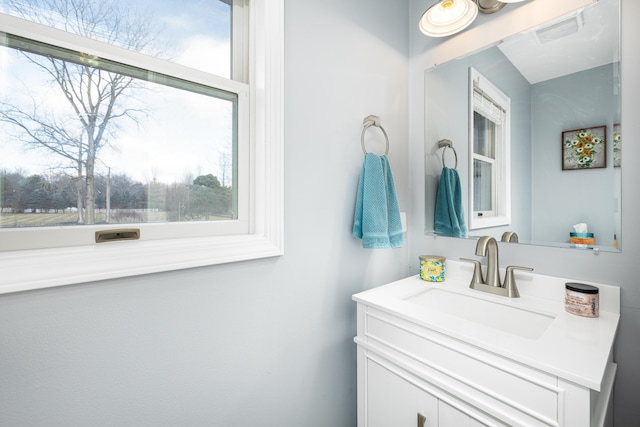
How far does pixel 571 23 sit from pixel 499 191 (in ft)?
2.11

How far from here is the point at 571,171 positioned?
1.02 metres

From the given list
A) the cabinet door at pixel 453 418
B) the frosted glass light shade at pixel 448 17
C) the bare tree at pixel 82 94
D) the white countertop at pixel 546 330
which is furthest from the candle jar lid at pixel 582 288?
the bare tree at pixel 82 94

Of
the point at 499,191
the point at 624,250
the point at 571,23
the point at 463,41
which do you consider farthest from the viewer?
the point at 463,41

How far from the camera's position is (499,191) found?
3.95 ft

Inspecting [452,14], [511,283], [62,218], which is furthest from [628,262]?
[62,218]

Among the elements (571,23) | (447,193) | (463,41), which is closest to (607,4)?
(571,23)

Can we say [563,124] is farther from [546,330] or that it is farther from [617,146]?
[546,330]

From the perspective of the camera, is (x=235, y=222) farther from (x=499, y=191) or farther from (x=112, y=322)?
(x=499, y=191)

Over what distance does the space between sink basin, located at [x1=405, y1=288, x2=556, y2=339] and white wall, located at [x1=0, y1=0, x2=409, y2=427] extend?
0.26 m

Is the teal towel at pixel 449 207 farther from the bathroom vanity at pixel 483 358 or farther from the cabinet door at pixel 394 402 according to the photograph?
the cabinet door at pixel 394 402

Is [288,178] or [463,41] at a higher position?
[463,41]

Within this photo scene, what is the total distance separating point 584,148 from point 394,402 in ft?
3.66

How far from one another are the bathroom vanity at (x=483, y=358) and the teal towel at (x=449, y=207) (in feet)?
0.89

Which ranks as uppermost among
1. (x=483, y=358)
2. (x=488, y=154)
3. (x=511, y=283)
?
(x=488, y=154)
